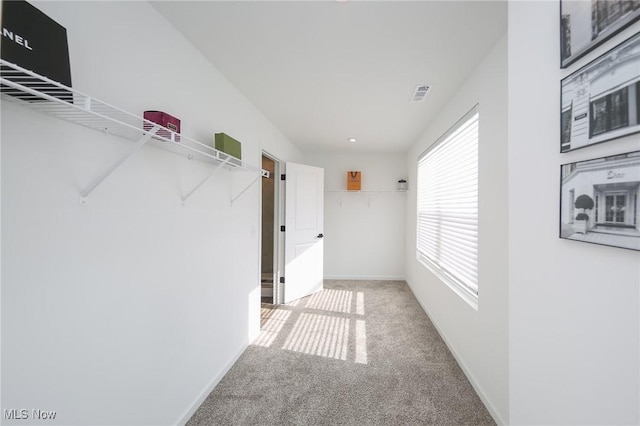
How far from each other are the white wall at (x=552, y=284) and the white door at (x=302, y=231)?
3.12 meters

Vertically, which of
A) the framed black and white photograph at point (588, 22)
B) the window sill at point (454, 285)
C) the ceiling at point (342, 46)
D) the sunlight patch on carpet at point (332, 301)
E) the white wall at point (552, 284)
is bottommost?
the sunlight patch on carpet at point (332, 301)

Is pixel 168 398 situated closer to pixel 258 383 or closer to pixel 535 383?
pixel 258 383

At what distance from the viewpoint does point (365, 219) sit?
17.9 feet

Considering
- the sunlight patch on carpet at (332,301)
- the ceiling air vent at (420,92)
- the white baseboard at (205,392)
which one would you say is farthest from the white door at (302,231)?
the ceiling air vent at (420,92)

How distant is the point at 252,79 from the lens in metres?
2.30

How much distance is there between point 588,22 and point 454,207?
2.07 meters

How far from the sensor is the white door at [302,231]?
4117 mm

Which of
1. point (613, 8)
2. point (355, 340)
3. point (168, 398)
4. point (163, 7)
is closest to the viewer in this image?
point (613, 8)

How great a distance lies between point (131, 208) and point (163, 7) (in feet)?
3.56

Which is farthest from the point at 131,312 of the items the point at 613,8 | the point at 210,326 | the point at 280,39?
the point at 613,8

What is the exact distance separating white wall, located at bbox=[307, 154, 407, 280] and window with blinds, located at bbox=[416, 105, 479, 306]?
4.69ft

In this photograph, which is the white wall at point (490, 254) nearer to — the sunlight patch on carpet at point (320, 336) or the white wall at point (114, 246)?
the sunlight patch on carpet at point (320, 336)

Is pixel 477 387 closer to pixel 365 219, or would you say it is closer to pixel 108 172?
pixel 108 172

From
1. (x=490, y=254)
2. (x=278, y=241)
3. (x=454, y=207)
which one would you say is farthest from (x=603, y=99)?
(x=278, y=241)
